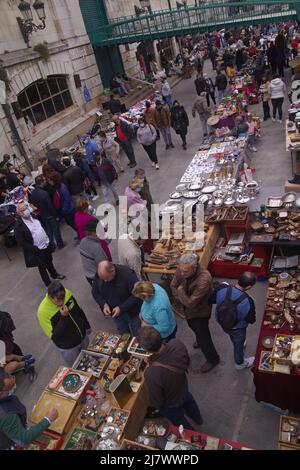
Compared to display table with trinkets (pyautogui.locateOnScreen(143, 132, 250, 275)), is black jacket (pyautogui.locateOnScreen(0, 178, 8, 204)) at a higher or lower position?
higher

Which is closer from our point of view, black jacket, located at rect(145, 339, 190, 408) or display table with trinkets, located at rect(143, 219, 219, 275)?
black jacket, located at rect(145, 339, 190, 408)

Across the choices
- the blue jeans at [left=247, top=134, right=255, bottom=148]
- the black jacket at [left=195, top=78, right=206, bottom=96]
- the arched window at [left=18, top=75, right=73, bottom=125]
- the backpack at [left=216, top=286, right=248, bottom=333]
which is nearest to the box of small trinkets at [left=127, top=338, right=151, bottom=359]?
the backpack at [left=216, top=286, right=248, bottom=333]

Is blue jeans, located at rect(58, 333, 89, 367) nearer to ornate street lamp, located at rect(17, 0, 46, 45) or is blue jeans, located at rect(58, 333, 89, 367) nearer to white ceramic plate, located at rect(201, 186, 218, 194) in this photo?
white ceramic plate, located at rect(201, 186, 218, 194)

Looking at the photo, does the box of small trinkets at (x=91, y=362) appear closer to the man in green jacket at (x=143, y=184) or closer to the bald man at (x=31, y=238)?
the bald man at (x=31, y=238)

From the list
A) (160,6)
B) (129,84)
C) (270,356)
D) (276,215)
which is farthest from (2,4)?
(160,6)

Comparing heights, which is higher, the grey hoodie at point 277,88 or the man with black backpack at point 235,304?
the grey hoodie at point 277,88

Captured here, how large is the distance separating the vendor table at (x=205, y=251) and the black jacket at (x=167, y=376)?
95.8 inches

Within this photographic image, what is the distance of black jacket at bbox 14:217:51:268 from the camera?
6.73 m

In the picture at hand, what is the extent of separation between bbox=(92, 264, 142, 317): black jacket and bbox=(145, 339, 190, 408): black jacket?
1357 millimetres

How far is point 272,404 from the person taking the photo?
14.2 ft

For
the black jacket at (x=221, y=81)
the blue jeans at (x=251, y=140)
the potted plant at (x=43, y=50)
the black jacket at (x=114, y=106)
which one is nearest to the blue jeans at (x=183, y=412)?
the blue jeans at (x=251, y=140)

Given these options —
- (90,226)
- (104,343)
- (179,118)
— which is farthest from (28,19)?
(104,343)

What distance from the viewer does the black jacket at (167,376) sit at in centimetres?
347

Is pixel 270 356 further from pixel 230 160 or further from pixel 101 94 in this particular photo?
pixel 101 94
